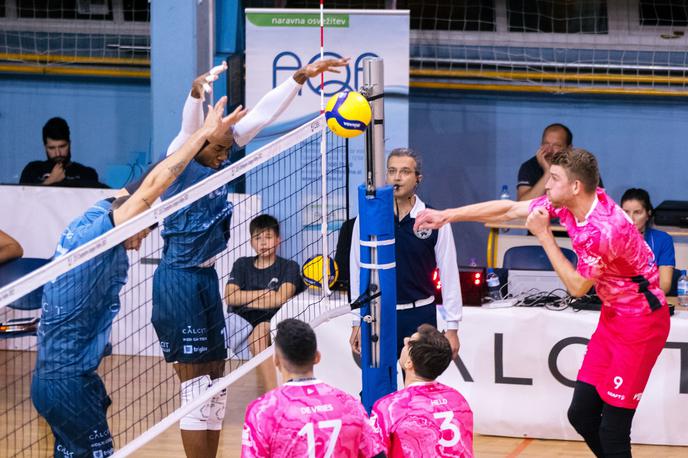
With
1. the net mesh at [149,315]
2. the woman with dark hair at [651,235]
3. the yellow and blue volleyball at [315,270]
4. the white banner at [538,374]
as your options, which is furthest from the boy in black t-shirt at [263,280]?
the woman with dark hair at [651,235]

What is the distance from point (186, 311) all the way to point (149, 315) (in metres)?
3.64

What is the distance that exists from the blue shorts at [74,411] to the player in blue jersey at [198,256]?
0.87m

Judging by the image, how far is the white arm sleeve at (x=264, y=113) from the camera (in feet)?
19.7

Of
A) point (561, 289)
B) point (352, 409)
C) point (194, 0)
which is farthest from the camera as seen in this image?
point (194, 0)

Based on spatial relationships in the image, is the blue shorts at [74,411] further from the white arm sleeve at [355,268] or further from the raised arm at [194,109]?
the white arm sleeve at [355,268]

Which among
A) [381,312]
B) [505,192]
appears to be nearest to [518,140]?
[505,192]

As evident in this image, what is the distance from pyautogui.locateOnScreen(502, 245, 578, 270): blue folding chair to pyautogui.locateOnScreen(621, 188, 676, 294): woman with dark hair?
96cm

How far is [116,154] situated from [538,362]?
6.25 m

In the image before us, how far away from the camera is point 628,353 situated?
5.67 metres

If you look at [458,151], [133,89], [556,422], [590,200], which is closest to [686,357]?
[556,422]

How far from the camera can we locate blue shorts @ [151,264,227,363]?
6.04m

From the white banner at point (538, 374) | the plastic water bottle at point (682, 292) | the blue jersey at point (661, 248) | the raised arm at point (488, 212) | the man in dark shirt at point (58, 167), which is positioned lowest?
the white banner at point (538, 374)

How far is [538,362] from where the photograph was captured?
7.73 meters

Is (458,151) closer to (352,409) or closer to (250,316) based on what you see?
(250,316)
